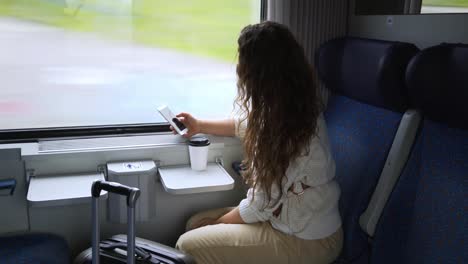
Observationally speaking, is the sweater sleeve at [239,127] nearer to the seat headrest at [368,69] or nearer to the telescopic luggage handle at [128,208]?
the seat headrest at [368,69]

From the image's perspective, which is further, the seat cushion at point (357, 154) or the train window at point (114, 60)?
the train window at point (114, 60)

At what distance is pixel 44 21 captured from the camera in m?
2.15

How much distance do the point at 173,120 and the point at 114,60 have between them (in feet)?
1.48

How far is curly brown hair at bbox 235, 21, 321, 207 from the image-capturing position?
171cm

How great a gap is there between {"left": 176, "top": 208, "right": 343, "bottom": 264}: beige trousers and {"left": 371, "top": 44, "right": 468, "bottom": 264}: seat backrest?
24 centimetres

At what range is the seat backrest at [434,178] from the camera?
1.52 meters

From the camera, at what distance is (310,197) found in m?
1.78

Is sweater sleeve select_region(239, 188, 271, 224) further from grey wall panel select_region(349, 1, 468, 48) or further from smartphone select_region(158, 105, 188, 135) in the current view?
grey wall panel select_region(349, 1, 468, 48)

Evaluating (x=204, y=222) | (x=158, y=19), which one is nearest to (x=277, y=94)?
(x=204, y=222)

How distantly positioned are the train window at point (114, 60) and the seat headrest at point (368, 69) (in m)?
0.57

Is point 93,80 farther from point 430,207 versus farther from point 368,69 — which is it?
point 430,207

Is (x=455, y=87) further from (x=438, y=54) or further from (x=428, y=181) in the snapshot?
(x=428, y=181)

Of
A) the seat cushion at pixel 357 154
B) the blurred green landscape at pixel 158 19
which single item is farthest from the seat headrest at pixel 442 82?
the blurred green landscape at pixel 158 19

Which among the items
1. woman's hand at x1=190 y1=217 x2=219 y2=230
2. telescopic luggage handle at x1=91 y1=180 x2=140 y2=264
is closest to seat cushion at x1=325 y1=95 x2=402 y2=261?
woman's hand at x1=190 y1=217 x2=219 y2=230
